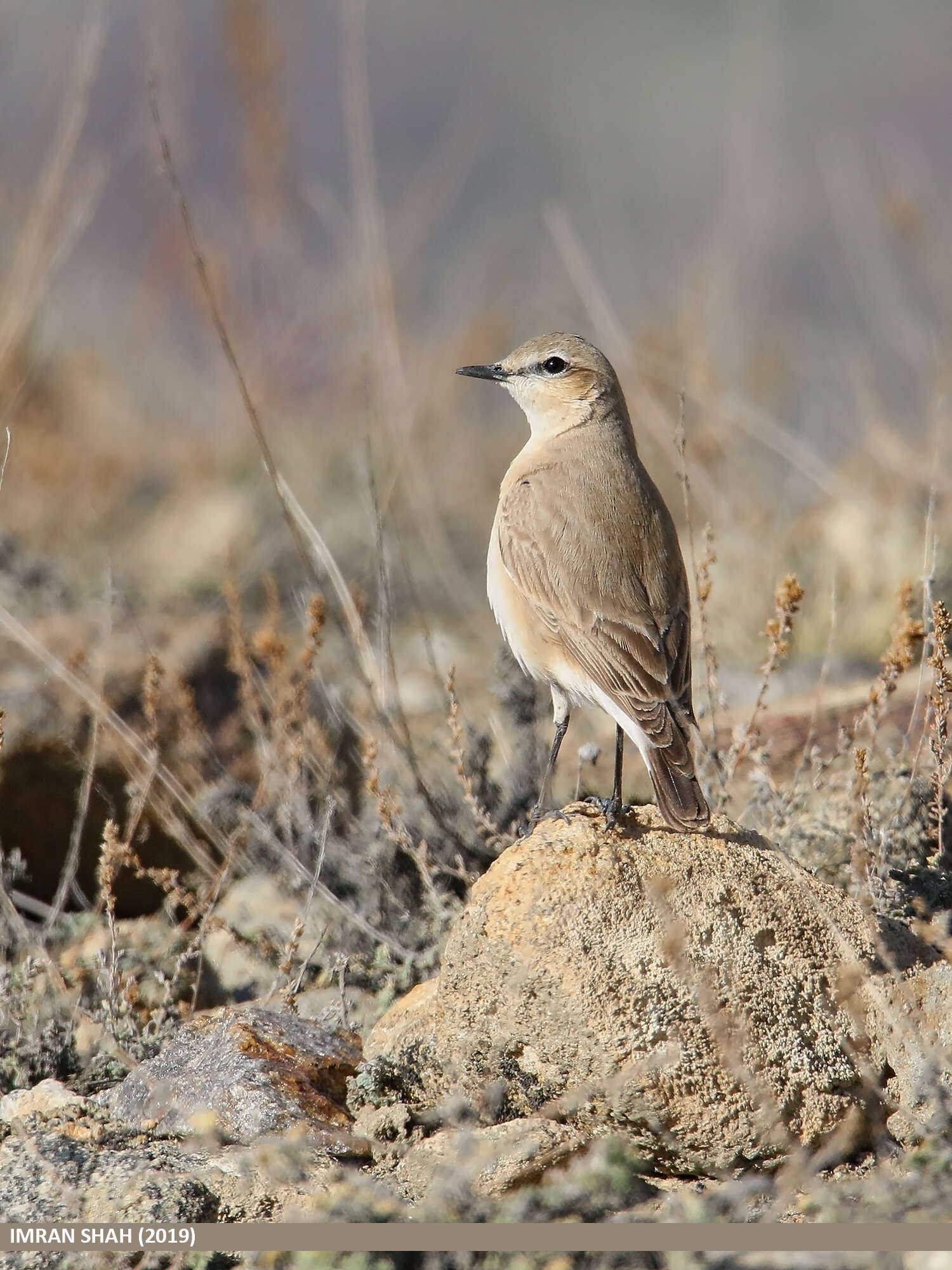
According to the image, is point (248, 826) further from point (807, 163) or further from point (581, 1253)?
point (807, 163)

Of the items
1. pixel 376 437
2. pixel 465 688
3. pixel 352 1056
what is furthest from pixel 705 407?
pixel 352 1056

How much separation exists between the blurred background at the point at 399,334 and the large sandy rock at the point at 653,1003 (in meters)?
1.31

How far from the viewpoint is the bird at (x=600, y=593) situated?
4270 millimetres

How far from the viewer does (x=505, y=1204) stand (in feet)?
10.1

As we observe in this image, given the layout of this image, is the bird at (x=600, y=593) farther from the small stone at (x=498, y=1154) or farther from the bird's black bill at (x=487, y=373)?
the small stone at (x=498, y=1154)

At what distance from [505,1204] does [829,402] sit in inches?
328

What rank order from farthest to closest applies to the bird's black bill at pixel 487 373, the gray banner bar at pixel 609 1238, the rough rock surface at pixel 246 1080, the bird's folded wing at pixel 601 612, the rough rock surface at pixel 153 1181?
1. the bird's black bill at pixel 487 373
2. the bird's folded wing at pixel 601 612
3. the rough rock surface at pixel 246 1080
4. the rough rock surface at pixel 153 1181
5. the gray banner bar at pixel 609 1238

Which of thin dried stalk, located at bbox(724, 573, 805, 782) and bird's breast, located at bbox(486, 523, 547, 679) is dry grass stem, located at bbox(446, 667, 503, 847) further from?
thin dried stalk, located at bbox(724, 573, 805, 782)

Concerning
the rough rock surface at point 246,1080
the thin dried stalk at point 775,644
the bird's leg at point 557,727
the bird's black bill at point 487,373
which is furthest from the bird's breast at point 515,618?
the rough rock surface at point 246,1080

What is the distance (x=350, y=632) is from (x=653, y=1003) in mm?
2396

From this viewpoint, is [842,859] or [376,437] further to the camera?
[376,437]

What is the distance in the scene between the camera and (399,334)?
10523mm

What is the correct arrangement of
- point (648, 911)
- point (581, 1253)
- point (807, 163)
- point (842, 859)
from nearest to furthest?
point (581, 1253), point (648, 911), point (842, 859), point (807, 163)

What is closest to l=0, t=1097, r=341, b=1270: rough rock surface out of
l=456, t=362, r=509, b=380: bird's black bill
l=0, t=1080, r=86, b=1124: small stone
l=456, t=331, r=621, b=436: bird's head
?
l=0, t=1080, r=86, b=1124: small stone
